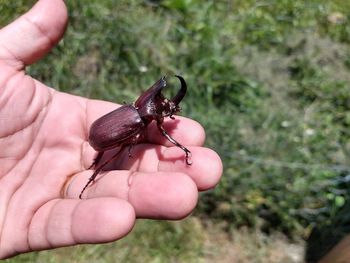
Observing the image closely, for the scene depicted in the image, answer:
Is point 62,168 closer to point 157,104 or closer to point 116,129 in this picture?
point 116,129

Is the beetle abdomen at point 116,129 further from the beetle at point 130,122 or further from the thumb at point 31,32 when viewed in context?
the thumb at point 31,32

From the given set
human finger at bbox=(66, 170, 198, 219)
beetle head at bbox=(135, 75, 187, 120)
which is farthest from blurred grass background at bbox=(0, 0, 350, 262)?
human finger at bbox=(66, 170, 198, 219)

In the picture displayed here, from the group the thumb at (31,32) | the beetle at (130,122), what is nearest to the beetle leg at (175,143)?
the beetle at (130,122)

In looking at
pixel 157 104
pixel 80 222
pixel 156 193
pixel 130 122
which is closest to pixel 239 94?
pixel 157 104

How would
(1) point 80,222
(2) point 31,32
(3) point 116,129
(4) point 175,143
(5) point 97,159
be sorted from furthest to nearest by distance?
(2) point 31,32, (5) point 97,159, (3) point 116,129, (4) point 175,143, (1) point 80,222

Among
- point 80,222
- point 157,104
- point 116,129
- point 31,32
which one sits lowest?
point 80,222
